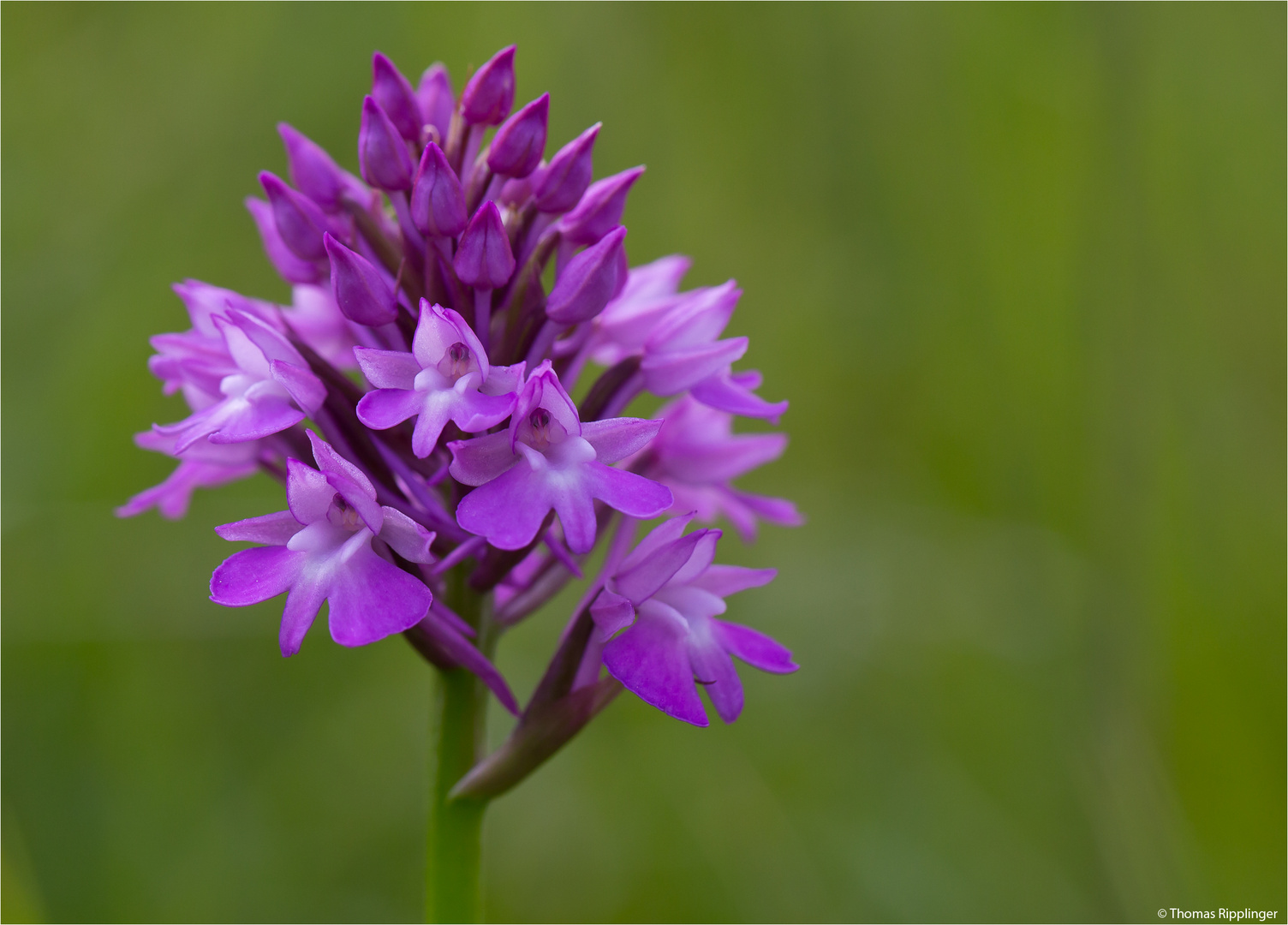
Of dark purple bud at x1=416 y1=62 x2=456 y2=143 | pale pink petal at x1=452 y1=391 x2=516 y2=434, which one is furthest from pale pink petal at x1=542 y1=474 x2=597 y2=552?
dark purple bud at x1=416 y1=62 x2=456 y2=143

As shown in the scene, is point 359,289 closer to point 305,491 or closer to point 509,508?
point 305,491

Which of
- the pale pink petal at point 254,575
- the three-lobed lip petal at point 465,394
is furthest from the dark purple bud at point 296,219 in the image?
the pale pink petal at point 254,575

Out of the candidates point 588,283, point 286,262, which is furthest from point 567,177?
point 286,262

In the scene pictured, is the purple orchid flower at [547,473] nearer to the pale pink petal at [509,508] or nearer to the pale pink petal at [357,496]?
the pale pink petal at [509,508]

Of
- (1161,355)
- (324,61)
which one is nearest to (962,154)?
(1161,355)

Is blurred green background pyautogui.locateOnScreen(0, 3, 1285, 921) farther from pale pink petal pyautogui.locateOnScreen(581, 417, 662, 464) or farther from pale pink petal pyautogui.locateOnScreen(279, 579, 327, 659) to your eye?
pale pink petal pyautogui.locateOnScreen(581, 417, 662, 464)
